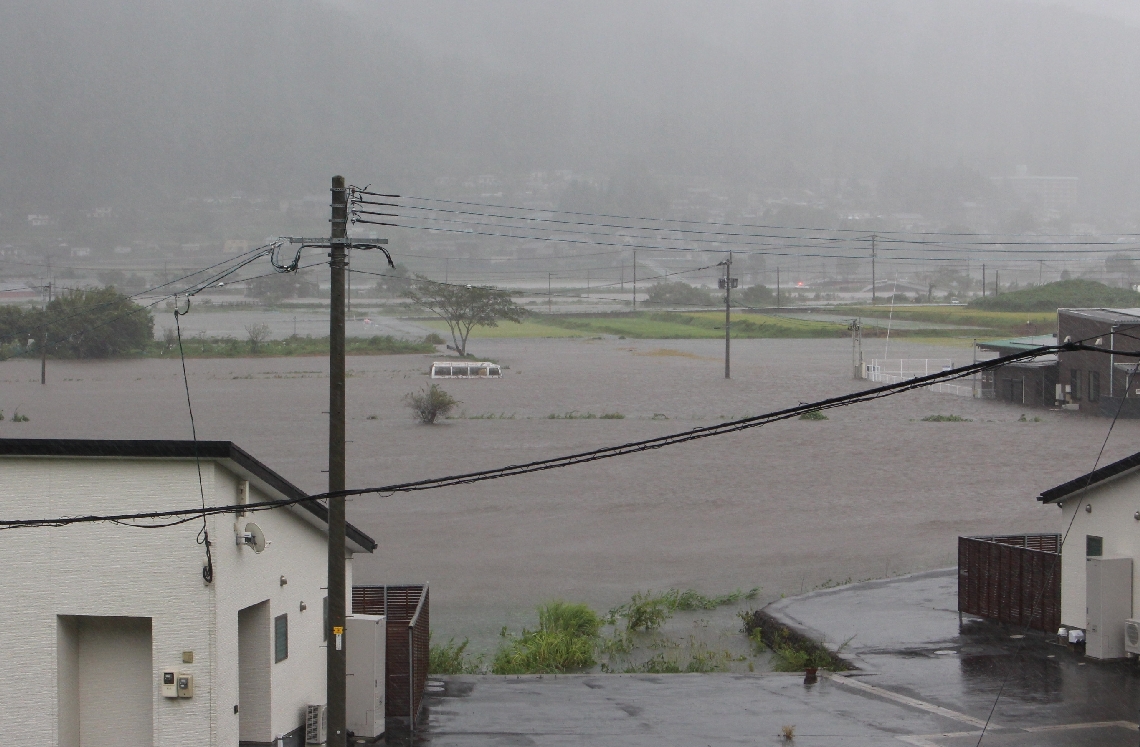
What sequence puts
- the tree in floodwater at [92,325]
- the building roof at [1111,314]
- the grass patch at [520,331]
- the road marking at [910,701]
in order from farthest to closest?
the grass patch at [520,331] < the tree in floodwater at [92,325] < the building roof at [1111,314] < the road marking at [910,701]

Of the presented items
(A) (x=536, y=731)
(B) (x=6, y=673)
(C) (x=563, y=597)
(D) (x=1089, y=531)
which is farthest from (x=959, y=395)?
(B) (x=6, y=673)

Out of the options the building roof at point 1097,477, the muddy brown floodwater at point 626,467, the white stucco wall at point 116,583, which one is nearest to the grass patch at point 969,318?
the muddy brown floodwater at point 626,467

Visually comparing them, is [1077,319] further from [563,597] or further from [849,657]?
[849,657]

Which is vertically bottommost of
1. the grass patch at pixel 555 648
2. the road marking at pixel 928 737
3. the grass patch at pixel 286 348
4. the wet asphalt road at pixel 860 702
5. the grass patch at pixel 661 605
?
the grass patch at pixel 661 605

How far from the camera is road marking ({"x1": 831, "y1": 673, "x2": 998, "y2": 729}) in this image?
973cm

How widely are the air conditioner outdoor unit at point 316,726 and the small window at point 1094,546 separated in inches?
310

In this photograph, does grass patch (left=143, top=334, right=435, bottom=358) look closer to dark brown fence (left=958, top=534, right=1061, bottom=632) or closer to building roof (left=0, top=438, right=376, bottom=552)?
dark brown fence (left=958, top=534, right=1061, bottom=632)

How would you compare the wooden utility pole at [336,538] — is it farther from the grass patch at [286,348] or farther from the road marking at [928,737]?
the grass patch at [286,348]

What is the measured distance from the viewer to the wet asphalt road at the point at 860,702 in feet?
30.7

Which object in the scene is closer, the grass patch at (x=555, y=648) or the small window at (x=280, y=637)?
the small window at (x=280, y=637)

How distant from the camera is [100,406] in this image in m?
54.3

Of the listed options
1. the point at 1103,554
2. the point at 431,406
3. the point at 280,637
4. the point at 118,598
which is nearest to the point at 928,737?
the point at 1103,554

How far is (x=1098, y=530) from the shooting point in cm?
1180

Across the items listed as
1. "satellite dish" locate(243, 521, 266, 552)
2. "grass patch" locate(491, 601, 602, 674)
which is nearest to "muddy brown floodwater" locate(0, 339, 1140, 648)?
"grass patch" locate(491, 601, 602, 674)
